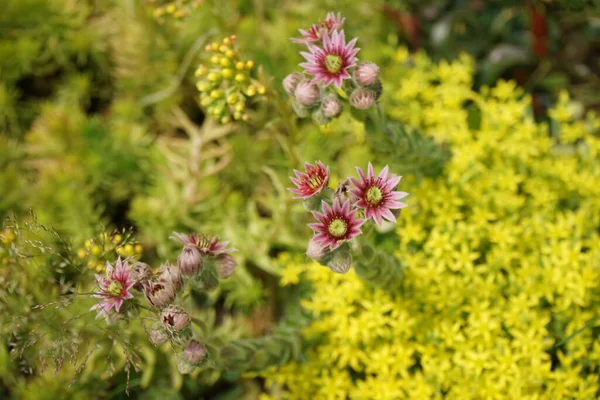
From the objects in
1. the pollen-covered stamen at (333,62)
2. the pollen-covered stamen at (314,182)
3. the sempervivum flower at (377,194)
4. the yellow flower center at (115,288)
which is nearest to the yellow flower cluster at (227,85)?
the pollen-covered stamen at (333,62)

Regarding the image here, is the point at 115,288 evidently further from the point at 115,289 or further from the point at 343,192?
the point at 343,192

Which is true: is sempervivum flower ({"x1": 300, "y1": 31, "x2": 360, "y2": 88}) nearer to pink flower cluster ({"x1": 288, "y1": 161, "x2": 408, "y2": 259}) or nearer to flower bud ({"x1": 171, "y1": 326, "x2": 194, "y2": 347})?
pink flower cluster ({"x1": 288, "y1": 161, "x2": 408, "y2": 259})

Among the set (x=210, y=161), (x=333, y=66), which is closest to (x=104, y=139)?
(x=210, y=161)

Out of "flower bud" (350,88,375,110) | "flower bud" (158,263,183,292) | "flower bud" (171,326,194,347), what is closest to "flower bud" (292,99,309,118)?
"flower bud" (350,88,375,110)

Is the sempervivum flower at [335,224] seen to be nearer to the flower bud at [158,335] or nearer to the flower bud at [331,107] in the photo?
the flower bud at [331,107]

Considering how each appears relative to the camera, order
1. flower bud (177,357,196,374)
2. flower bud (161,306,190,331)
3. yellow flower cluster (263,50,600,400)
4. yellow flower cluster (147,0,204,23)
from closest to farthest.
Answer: flower bud (161,306,190,331), flower bud (177,357,196,374), yellow flower cluster (263,50,600,400), yellow flower cluster (147,0,204,23)

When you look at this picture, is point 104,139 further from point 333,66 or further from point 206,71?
point 333,66
